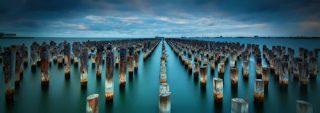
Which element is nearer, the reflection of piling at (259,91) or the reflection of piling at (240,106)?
the reflection of piling at (240,106)

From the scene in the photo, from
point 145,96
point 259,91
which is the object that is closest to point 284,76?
point 259,91

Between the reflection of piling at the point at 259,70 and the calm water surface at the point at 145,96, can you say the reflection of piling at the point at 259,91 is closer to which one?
the calm water surface at the point at 145,96

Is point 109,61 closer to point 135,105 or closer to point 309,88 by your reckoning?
point 135,105

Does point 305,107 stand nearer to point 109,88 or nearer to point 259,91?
point 259,91

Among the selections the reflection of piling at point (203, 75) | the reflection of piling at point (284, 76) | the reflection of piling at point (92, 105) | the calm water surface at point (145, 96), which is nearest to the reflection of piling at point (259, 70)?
the calm water surface at point (145, 96)

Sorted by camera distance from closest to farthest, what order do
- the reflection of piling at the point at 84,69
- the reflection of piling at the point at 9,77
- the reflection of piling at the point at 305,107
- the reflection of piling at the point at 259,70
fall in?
the reflection of piling at the point at 305,107 < the reflection of piling at the point at 9,77 < the reflection of piling at the point at 84,69 < the reflection of piling at the point at 259,70

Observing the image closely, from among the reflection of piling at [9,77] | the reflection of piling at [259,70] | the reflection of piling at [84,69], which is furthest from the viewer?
the reflection of piling at [259,70]

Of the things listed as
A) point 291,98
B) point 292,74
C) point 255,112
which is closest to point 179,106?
point 255,112

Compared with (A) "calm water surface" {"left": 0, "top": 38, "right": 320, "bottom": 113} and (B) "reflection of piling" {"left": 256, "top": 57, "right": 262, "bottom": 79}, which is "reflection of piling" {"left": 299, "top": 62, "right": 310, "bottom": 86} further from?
(B) "reflection of piling" {"left": 256, "top": 57, "right": 262, "bottom": 79}

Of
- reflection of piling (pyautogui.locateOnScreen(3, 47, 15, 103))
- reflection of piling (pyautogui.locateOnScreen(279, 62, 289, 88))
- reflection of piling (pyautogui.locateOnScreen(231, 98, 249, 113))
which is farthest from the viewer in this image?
reflection of piling (pyautogui.locateOnScreen(279, 62, 289, 88))

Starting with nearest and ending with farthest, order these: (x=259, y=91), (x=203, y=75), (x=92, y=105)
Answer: (x=92, y=105)
(x=259, y=91)
(x=203, y=75)

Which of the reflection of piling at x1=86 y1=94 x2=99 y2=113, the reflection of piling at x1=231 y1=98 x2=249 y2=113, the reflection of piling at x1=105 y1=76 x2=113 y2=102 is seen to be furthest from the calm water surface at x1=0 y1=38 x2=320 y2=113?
the reflection of piling at x1=231 y1=98 x2=249 y2=113
